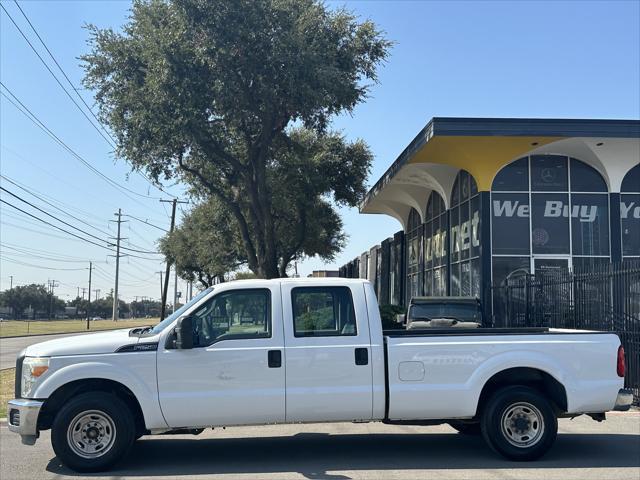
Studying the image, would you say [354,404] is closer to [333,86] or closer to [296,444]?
[296,444]

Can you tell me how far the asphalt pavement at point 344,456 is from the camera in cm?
714

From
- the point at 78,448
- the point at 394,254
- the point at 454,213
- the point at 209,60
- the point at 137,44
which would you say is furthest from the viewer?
the point at 394,254

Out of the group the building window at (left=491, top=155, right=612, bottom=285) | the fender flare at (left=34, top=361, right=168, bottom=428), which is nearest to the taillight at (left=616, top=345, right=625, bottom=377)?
the fender flare at (left=34, top=361, right=168, bottom=428)

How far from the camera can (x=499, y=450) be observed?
760cm

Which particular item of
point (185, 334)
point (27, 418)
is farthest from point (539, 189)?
point (27, 418)

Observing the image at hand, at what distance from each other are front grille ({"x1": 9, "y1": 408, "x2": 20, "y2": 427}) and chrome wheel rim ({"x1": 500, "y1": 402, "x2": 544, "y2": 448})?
5.19 metres

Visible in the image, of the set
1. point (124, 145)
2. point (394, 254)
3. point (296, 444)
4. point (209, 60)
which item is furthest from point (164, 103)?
point (394, 254)

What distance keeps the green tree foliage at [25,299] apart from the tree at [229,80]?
133374 mm

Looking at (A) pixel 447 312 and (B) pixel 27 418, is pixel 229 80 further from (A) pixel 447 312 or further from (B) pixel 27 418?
(B) pixel 27 418

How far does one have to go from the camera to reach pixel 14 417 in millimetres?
7188

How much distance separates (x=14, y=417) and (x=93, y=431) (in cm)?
83

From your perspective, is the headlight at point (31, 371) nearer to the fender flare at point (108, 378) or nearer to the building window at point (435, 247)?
the fender flare at point (108, 378)

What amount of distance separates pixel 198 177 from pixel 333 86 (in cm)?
769

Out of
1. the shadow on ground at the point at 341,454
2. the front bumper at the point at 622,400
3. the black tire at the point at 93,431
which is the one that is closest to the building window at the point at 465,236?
the shadow on ground at the point at 341,454
